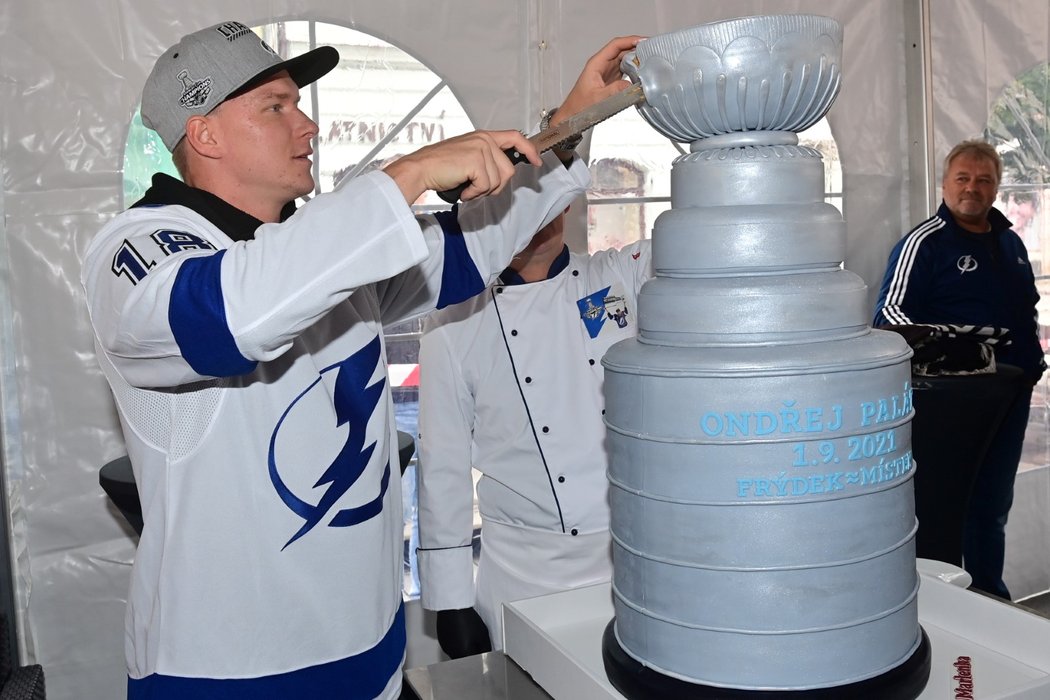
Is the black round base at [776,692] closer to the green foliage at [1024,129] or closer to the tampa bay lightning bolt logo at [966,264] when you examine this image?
the tampa bay lightning bolt logo at [966,264]

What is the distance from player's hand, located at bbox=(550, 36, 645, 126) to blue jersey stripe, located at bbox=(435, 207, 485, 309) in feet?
0.87

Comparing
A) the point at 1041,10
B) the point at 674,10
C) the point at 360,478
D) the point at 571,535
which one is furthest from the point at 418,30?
the point at 1041,10

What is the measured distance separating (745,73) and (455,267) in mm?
790

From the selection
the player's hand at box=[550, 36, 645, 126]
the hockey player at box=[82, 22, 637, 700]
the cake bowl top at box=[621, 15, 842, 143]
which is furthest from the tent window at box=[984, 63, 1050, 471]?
the cake bowl top at box=[621, 15, 842, 143]

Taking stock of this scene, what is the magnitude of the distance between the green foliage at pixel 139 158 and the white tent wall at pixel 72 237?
27 mm

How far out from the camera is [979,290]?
A: 337cm

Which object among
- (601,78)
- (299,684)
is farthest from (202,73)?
(299,684)

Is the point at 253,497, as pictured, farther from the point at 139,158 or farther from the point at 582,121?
the point at 139,158

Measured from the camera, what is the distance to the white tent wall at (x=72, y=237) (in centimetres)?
228

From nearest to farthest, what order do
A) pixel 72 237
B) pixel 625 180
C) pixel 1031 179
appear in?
pixel 72 237 < pixel 625 180 < pixel 1031 179

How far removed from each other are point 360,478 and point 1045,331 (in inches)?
135

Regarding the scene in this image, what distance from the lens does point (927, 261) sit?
323 centimetres

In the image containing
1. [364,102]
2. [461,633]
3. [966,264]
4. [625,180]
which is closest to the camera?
[461,633]

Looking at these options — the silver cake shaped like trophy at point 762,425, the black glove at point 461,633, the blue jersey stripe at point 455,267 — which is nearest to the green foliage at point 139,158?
the blue jersey stripe at point 455,267
